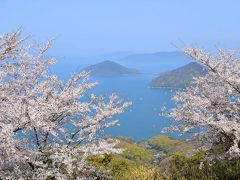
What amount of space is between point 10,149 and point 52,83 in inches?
199

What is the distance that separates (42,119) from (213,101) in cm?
659

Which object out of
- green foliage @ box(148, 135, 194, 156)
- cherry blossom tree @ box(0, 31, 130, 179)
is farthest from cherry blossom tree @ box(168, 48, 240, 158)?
green foliage @ box(148, 135, 194, 156)

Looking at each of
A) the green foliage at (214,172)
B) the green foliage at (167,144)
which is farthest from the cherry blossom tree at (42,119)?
the green foliage at (167,144)

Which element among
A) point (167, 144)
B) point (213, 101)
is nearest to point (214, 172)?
point (213, 101)

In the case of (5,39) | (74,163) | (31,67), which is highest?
(5,39)

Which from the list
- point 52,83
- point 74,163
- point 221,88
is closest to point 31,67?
point 52,83

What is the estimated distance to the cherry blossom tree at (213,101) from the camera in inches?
543

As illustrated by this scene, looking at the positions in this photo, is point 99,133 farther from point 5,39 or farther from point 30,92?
point 5,39

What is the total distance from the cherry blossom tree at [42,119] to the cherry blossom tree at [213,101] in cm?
259

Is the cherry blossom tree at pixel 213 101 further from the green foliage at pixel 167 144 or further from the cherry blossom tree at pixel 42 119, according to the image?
the green foliage at pixel 167 144

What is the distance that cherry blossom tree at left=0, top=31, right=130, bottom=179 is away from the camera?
9938mm

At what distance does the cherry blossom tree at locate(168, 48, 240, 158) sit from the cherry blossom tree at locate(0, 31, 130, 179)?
2590 mm

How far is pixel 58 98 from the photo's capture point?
12211 mm

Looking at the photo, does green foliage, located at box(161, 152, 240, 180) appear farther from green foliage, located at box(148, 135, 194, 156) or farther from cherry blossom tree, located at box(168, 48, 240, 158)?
green foliage, located at box(148, 135, 194, 156)
